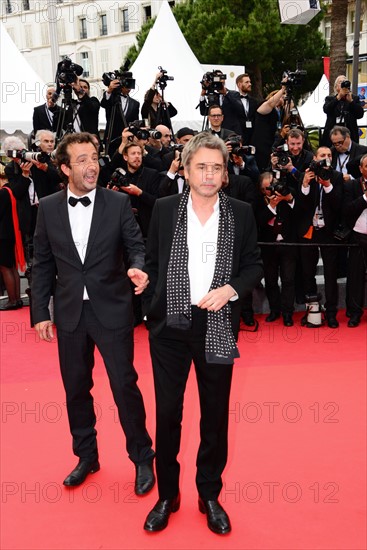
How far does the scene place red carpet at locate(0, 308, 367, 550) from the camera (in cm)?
266

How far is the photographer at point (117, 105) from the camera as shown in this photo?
21.1 feet

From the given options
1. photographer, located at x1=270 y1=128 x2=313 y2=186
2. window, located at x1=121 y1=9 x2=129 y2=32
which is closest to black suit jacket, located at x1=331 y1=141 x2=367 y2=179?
photographer, located at x1=270 y1=128 x2=313 y2=186

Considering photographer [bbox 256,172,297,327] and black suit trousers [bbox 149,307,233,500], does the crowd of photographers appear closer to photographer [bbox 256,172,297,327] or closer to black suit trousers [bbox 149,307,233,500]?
photographer [bbox 256,172,297,327]

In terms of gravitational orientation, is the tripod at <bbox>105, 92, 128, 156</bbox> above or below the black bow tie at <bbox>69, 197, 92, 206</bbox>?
above

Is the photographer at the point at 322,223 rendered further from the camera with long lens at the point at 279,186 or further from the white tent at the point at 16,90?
the white tent at the point at 16,90

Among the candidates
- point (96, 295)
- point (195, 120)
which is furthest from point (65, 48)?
point (96, 295)

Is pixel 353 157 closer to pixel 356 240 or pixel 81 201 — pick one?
pixel 356 240

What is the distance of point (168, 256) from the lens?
2498mm

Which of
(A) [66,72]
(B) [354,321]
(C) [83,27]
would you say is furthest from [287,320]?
(C) [83,27]

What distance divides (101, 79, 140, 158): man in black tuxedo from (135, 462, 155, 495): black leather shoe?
425cm

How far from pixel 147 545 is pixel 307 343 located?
10.1 ft

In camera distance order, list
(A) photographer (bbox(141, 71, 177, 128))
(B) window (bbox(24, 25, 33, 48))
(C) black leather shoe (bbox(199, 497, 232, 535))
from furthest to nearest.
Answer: (B) window (bbox(24, 25, 33, 48)) < (A) photographer (bbox(141, 71, 177, 128)) < (C) black leather shoe (bbox(199, 497, 232, 535))

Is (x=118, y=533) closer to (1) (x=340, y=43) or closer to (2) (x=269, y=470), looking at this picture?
(2) (x=269, y=470)

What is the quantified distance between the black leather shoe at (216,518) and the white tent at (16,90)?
8.99 meters
